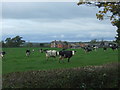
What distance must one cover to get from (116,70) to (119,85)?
1144mm

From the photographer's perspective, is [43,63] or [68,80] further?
[43,63]

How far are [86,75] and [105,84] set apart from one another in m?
0.89

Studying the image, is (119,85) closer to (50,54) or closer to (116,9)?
(116,9)

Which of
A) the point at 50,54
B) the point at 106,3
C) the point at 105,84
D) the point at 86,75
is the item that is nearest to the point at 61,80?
the point at 86,75

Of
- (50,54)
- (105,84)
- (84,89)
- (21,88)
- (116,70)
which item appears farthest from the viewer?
(50,54)

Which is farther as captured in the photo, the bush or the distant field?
the distant field

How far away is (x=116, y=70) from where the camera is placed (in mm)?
10891

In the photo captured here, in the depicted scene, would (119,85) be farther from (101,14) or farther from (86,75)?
(101,14)

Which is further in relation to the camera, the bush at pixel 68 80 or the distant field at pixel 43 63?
the distant field at pixel 43 63

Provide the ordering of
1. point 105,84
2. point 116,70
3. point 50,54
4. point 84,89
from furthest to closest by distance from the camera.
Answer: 1. point 50,54
2. point 116,70
3. point 105,84
4. point 84,89

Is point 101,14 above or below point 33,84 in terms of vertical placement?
above

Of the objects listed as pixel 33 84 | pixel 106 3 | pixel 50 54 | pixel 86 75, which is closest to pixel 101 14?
pixel 106 3

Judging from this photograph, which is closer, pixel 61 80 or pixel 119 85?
pixel 61 80

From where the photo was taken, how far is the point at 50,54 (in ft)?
83.0
